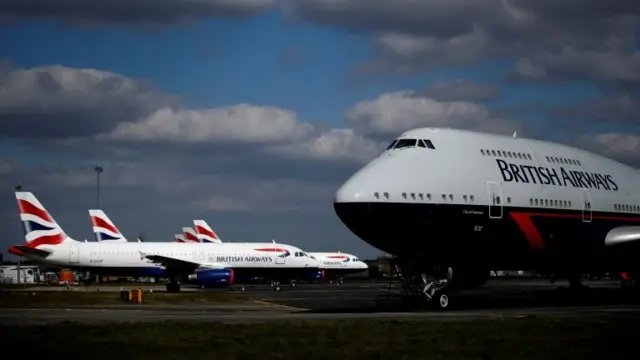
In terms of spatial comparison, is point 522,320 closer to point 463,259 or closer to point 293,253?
point 463,259

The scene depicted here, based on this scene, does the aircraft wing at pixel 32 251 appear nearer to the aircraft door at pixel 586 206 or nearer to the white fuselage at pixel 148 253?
the white fuselage at pixel 148 253

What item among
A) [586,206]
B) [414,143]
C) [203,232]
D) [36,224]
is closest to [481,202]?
[414,143]

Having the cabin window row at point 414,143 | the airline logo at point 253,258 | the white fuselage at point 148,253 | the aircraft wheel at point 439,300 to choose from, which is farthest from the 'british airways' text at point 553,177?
the white fuselage at point 148,253

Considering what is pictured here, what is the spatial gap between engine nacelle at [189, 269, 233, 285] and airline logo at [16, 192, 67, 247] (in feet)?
43.2

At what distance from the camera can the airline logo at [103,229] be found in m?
90.4

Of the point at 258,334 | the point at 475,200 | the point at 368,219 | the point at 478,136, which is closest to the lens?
the point at 258,334

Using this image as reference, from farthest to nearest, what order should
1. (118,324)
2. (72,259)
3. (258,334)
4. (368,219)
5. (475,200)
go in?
1. (72,259)
2. (475,200)
3. (368,219)
4. (118,324)
5. (258,334)

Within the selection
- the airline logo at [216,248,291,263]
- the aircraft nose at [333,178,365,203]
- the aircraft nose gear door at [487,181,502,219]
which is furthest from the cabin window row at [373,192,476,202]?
the airline logo at [216,248,291,263]

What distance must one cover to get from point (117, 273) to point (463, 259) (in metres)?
51.2

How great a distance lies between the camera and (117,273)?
258ft

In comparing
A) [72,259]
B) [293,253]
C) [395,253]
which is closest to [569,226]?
[395,253]

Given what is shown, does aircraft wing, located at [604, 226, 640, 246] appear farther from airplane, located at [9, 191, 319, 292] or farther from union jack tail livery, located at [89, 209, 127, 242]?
union jack tail livery, located at [89, 209, 127, 242]

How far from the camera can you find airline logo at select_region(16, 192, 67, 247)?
7769 cm

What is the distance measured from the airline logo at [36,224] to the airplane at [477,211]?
50992mm
